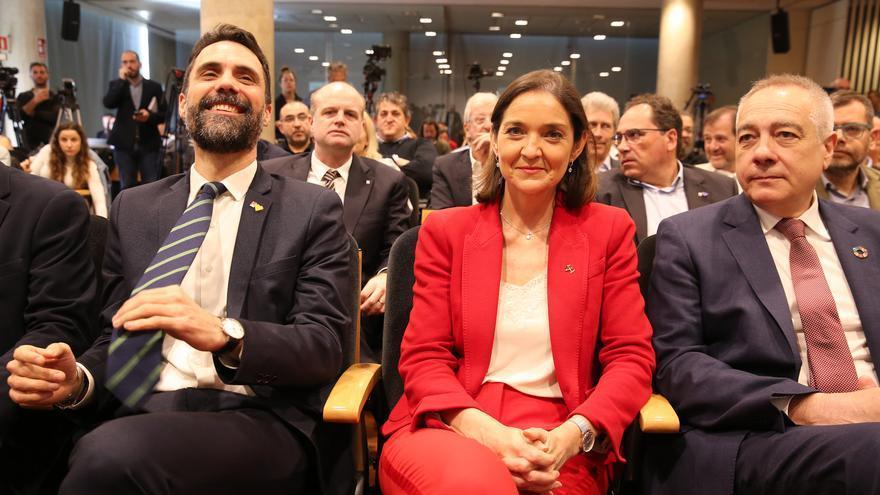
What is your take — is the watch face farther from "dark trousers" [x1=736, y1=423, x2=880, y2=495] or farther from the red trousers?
"dark trousers" [x1=736, y1=423, x2=880, y2=495]

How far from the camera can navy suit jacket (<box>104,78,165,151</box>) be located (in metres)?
8.03

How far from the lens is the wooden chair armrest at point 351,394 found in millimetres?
1622

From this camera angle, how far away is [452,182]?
421 centimetres

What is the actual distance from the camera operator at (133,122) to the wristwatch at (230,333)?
7024mm

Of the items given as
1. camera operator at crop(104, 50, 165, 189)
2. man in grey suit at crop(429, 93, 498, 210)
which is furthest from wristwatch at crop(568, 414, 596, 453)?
camera operator at crop(104, 50, 165, 189)

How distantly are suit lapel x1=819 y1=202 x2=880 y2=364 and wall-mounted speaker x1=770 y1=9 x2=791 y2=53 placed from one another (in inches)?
413

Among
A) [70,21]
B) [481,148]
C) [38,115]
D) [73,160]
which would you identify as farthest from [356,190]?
[70,21]

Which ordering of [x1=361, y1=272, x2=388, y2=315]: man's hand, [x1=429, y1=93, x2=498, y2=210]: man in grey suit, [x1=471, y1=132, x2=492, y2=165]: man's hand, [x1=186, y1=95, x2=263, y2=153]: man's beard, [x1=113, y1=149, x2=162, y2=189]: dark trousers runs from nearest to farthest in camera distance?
[x1=186, y1=95, x2=263, y2=153]: man's beard < [x1=361, y1=272, x2=388, y2=315]: man's hand < [x1=471, y1=132, x2=492, y2=165]: man's hand < [x1=429, y1=93, x2=498, y2=210]: man in grey suit < [x1=113, y1=149, x2=162, y2=189]: dark trousers

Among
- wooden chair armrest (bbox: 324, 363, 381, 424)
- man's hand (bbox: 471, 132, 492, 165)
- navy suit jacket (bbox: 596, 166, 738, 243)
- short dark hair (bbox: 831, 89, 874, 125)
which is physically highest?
short dark hair (bbox: 831, 89, 874, 125)

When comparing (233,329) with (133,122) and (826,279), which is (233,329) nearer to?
(826,279)

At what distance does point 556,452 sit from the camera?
1.58m

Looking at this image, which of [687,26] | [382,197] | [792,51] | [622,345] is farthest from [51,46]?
[622,345]

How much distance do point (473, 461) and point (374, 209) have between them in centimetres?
192

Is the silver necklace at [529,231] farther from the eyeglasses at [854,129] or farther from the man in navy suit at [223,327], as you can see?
the eyeglasses at [854,129]
